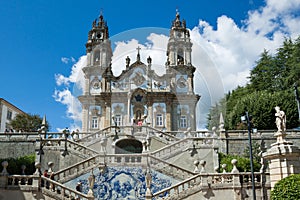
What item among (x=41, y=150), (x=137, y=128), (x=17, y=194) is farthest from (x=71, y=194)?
(x=137, y=128)

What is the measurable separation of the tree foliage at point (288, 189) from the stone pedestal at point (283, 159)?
0.94 m

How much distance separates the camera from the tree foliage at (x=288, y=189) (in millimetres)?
10258

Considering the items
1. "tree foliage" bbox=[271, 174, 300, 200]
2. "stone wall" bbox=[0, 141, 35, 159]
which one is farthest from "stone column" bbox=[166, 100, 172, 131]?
"tree foliage" bbox=[271, 174, 300, 200]

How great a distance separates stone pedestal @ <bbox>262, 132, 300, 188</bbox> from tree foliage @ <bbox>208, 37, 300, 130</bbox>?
33.8ft

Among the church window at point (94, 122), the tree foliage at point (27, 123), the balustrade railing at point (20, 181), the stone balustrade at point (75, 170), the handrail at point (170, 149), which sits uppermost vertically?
the tree foliage at point (27, 123)

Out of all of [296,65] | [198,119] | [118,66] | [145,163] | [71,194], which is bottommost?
[71,194]

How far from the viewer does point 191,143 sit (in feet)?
65.4

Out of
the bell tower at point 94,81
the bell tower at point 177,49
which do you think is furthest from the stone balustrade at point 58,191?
the bell tower at point 94,81

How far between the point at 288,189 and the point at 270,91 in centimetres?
2971

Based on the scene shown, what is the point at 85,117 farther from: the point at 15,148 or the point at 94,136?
the point at 94,136

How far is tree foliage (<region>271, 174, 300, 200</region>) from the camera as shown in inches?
404

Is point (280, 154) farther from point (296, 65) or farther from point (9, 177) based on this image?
point (296, 65)

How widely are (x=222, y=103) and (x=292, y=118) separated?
2039 centimetres

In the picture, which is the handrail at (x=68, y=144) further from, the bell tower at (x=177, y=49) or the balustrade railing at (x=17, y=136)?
the bell tower at (x=177, y=49)
